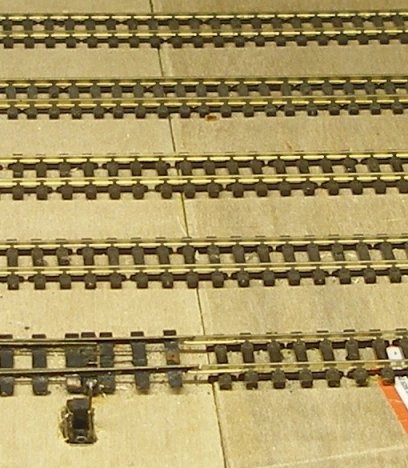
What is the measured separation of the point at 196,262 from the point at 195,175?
869mm

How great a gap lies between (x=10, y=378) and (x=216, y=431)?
1266 mm

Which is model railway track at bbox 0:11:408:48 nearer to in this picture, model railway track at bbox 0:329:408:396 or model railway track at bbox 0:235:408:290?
model railway track at bbox 0:235:408:290

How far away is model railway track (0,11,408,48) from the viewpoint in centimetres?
1148

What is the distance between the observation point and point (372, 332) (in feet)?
30.2

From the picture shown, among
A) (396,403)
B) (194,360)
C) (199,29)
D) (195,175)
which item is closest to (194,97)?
(195,175)

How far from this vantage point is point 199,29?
1168 cm

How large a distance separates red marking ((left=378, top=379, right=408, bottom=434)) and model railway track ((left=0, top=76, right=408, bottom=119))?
2689 mm

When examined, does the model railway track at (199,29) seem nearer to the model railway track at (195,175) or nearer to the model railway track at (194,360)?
the model railway track at (195,175)

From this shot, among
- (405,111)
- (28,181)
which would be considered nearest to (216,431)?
(28,181)

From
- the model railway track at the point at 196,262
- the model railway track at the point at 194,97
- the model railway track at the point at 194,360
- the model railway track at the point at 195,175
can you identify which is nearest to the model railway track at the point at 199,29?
the model railway track at the point at 194,97

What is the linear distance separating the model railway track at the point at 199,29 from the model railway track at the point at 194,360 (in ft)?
10.6

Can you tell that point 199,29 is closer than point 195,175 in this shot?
No

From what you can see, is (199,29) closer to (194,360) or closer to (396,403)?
(194,360)

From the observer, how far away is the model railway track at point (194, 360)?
8.84 m
